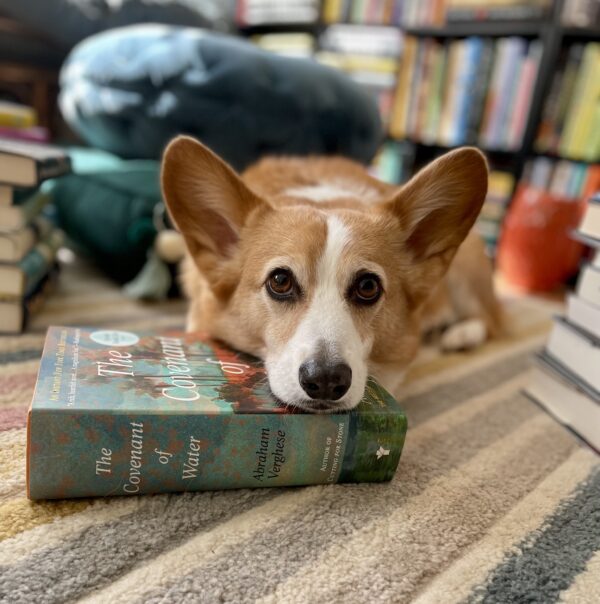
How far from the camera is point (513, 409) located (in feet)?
4.14

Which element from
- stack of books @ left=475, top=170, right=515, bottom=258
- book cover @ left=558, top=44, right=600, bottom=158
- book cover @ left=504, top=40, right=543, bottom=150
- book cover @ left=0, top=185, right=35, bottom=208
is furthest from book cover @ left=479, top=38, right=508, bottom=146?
book cover @ left=0, top=185, right=35, bottom=208

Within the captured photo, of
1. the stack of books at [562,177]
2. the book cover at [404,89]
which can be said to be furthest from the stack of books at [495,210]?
the book cover at [404,89]

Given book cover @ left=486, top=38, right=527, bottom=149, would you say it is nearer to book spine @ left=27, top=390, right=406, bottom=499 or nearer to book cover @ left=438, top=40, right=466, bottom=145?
book cover @ left=438, top=40, right=466, bottom=145

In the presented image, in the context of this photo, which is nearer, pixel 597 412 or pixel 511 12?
pixel 597 412

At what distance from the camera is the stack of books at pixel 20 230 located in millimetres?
1216

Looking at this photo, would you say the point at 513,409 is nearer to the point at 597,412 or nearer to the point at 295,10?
the point at 597,412

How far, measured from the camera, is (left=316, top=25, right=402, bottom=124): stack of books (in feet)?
10.4

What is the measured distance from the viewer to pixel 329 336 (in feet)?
2.84

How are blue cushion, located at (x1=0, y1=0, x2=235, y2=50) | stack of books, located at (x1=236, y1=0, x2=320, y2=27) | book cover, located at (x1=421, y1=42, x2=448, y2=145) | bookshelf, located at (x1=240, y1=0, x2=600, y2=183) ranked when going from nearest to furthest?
blue cushion, located at (x1=0, y1=0, x2=235, y2=50) < bookshelf, located at (x1=240, y1=0, x2=600, y2=183) < book cover, located at (x1=421, y1=42, x2=448, y2=145) < stack of books, located at (x1=236, y1=0, x2=320, y2=27)

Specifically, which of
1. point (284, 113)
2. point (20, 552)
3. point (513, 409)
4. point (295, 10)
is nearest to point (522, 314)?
point (513, 409)

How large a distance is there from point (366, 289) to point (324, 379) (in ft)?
0.82

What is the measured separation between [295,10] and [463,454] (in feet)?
10.6

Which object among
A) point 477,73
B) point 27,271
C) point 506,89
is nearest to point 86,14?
point 27,271

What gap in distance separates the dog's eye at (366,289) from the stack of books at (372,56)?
2336 mm
